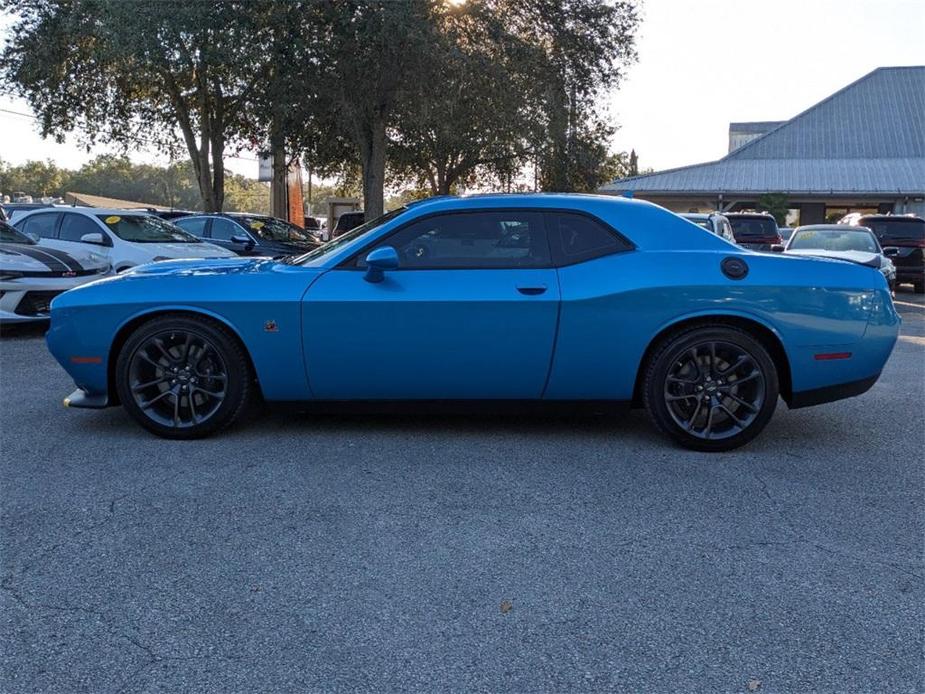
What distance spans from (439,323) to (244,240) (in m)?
9.97

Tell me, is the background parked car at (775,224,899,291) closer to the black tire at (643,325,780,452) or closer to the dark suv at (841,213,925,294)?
the dark suv at (841,213,925,294)

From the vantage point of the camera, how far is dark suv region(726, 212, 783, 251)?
19.1m

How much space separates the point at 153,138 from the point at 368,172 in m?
7.55

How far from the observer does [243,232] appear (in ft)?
49.7

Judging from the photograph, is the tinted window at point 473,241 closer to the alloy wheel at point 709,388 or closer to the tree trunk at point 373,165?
the alloy wheel at point 709,388

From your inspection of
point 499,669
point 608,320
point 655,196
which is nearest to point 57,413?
point 608,320

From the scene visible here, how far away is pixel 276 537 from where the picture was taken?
3646 millimetres

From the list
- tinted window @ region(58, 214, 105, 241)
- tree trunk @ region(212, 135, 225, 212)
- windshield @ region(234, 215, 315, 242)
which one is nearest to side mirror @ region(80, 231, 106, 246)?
tinted window @ region(58, 214, 105, 241)

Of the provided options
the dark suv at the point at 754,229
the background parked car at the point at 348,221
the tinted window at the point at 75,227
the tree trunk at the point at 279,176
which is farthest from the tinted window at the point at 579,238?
the background parked car at the point at 348,221

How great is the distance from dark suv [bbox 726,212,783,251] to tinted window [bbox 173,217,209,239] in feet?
36.3

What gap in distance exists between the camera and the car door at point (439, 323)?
4922 millimetres

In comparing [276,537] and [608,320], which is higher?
[608,320]

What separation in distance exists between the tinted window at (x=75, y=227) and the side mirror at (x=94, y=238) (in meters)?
0.14

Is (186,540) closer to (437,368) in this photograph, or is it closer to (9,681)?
(9,681)
